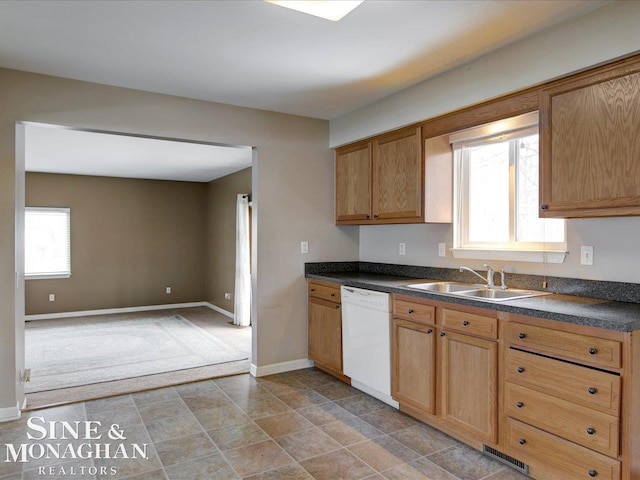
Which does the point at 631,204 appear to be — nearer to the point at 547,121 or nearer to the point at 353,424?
the point at 547,121

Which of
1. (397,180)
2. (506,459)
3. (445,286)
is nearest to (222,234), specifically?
(397,180)

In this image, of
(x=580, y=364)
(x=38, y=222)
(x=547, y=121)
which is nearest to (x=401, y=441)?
(x=580, y=364)

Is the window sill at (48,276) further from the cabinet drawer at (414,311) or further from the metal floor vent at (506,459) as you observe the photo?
the metal floor vent at (506,459)

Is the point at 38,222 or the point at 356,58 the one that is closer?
the point at 356,58

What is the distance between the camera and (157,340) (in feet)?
17.9

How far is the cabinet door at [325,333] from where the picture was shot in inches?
146

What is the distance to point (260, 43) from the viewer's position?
2613 mm

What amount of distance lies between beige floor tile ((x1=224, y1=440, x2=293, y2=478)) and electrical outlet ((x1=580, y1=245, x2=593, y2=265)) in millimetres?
2056

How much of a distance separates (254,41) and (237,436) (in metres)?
2.45

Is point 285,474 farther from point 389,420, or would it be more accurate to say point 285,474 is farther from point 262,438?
point 389,420

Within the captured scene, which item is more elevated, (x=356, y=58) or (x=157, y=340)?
(x=356, y=58)

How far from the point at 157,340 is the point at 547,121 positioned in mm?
4903

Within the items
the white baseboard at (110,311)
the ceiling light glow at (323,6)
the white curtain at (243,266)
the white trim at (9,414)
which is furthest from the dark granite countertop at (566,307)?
the white baseboard at (110,311)

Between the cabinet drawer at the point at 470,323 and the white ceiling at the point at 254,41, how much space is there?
5.31 ft
